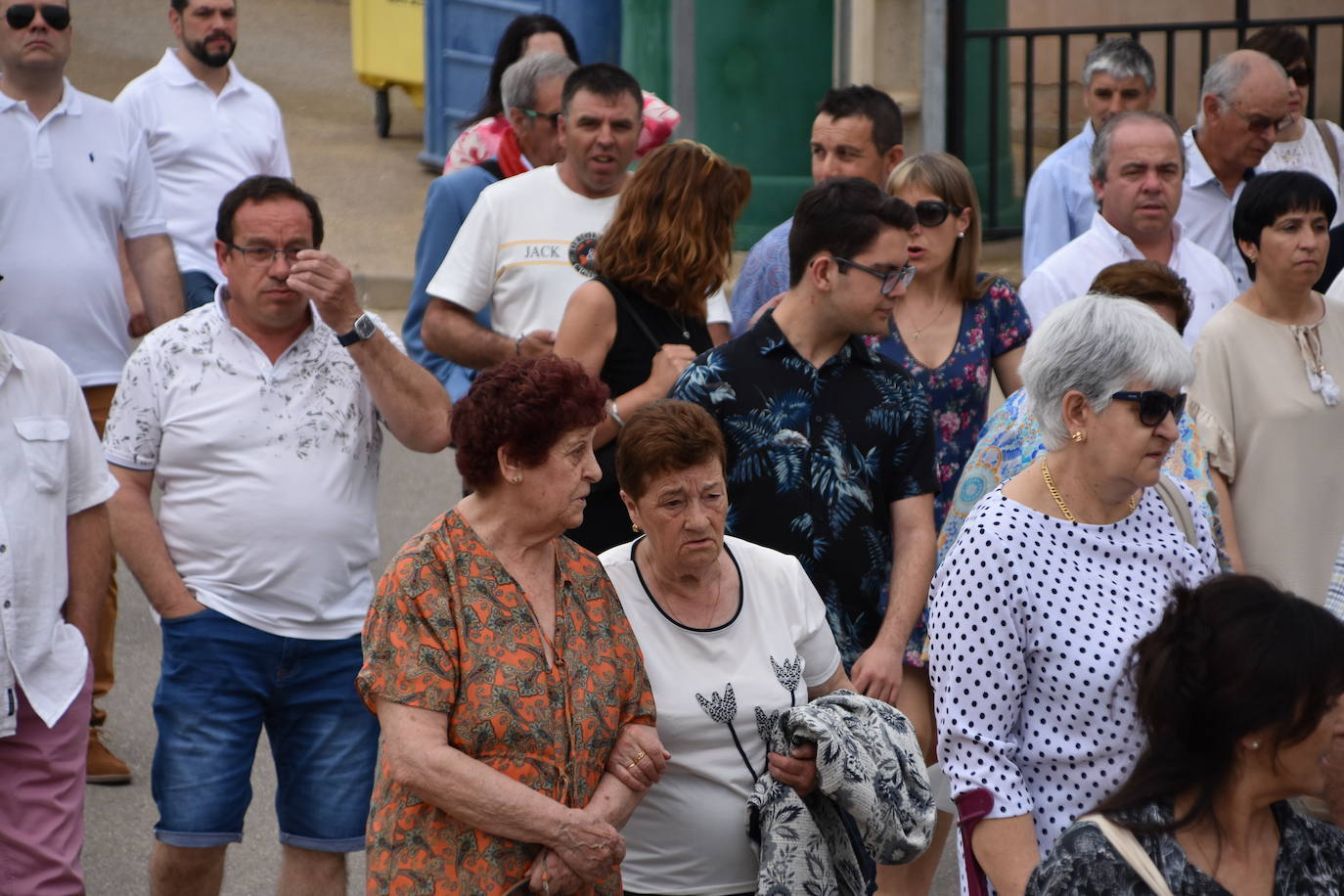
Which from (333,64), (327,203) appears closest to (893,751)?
(327,203)

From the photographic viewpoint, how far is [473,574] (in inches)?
136

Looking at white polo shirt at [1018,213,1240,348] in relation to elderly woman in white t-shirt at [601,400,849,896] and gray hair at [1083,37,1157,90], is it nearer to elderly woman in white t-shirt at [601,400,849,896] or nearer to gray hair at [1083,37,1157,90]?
gray hair at [1083,37,1157,90]

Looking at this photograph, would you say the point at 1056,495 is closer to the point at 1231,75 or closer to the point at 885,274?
the point at 885,274

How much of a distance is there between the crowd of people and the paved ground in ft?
1.52

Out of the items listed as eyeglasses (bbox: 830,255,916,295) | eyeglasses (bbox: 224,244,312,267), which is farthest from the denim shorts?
eyeglasses (bbox: 830,255,916,295)

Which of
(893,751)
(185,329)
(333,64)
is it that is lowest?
(893,751)

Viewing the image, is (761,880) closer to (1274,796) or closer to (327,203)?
(1274,796)

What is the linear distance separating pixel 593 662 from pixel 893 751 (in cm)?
64

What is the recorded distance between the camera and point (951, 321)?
509cm

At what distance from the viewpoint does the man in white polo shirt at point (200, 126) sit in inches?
288

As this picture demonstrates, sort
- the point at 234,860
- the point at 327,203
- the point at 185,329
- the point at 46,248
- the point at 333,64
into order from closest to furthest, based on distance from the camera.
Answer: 1. the point at 185,329
2. the point at 234,860
3. the point at 46,248
4. the point at 327,203
5. the point at 333,64

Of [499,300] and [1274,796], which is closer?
[1274,796]

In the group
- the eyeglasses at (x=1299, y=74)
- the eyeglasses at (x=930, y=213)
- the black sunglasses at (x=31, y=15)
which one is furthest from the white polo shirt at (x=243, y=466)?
the eyeglasses at (x=1299, y=74)

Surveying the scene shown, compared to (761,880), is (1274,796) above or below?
above
